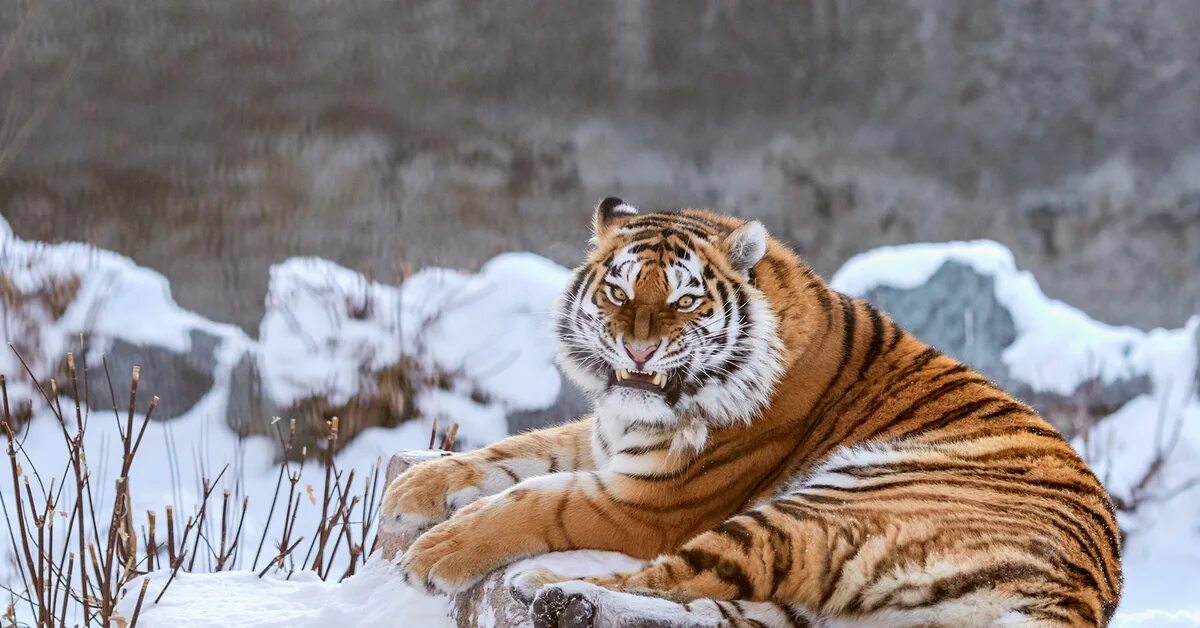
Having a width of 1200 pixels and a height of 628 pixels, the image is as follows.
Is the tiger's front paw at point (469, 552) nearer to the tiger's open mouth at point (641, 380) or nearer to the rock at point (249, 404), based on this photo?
the tiger's open mouth at point (641, 380)

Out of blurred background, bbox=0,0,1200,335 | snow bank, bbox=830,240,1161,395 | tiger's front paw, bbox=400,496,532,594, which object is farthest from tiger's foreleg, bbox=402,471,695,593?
blurred background, bbox=0,0,1200,335

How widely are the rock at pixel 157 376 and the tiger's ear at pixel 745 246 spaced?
450 cm

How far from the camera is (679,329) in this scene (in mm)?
1963

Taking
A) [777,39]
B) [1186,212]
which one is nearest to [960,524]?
[777,39]

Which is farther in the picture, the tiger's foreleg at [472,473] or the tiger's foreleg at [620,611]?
the tiger's foreleg at [472,473]

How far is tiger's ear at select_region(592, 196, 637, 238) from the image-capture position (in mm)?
2251

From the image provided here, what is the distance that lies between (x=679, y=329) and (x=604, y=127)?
683 centimetres

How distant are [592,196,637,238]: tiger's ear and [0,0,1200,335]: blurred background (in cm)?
542

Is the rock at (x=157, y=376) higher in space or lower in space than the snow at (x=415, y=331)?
lower

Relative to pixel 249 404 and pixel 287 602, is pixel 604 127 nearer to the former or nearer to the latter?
pixel 249 404

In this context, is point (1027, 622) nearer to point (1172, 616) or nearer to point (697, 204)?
point (1172, 616)

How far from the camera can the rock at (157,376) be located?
590 centimetres

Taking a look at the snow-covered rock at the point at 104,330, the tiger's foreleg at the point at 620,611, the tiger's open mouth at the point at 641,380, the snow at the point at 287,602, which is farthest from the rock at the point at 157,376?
the tiger's foreleg at the point at 620,611

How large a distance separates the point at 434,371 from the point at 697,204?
134 inches
